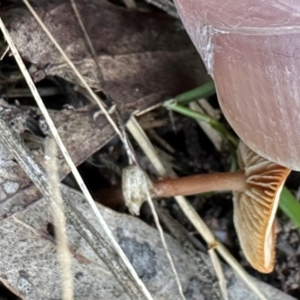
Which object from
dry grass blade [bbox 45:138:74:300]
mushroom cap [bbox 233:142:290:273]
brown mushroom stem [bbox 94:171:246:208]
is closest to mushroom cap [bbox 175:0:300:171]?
mushroom cap [bbox 233:142:290:273]

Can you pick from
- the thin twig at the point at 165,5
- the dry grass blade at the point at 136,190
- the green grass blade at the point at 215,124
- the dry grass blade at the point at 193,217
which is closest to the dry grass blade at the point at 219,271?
the dry grass blade at the point at 193,217

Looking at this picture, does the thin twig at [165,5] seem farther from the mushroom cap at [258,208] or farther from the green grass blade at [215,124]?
the mushroom cap at [258,208]

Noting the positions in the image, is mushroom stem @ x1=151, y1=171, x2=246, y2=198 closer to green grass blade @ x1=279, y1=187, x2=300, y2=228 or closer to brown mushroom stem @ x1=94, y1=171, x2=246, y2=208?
brown mushroom stem @ x1=94, y1=171, x2=246, y2=208

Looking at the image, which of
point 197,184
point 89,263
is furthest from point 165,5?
point 89,263

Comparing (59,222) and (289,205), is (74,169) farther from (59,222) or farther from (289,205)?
(289,205)

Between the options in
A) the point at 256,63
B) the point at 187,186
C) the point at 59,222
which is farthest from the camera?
the point at 187,186

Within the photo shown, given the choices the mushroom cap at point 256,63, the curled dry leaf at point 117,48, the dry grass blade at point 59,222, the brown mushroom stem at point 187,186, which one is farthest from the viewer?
the brown mushroom stem at point 187,186
